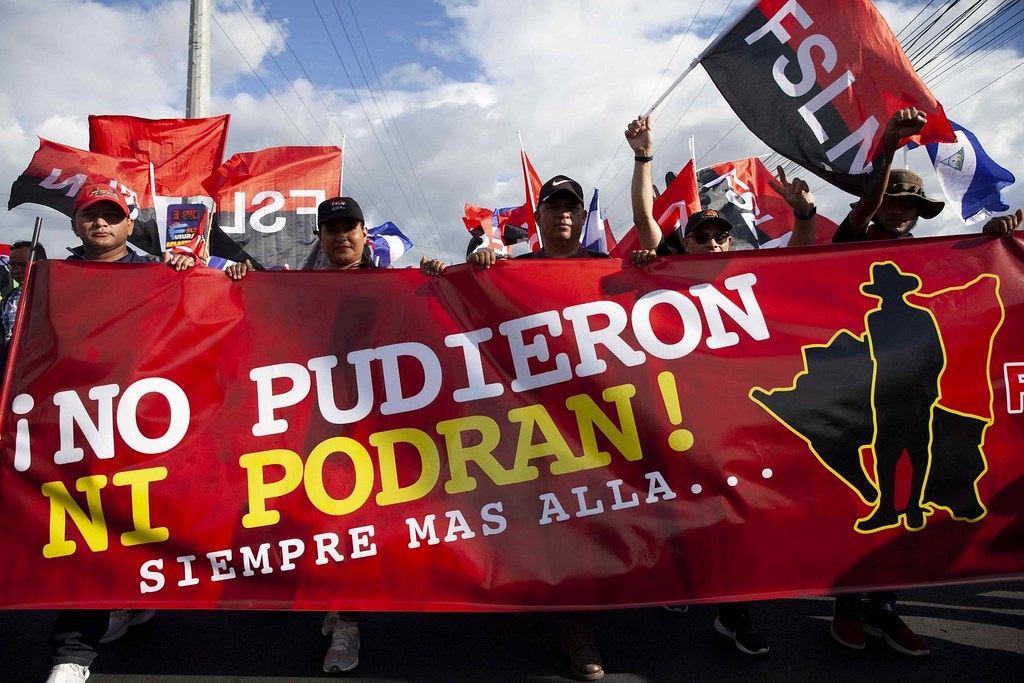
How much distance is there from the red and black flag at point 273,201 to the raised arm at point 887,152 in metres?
4.32

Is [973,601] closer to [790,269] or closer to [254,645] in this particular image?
[790,269]

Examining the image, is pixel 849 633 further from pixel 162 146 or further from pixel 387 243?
pixel 162 146

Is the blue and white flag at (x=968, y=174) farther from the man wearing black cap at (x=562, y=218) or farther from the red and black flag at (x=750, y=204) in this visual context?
the man wearing black cap at (x=562, y=218)

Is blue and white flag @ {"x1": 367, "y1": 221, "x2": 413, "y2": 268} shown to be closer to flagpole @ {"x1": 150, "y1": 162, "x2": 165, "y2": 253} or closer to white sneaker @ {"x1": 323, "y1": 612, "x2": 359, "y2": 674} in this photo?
flagpole @ {"x1": 150, "y1": 162, "x2": 165, "y2": 253}

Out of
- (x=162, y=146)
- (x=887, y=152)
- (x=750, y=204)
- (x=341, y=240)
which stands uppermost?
(x=162, y=146)

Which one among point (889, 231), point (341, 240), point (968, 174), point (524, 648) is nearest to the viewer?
point (524, 648)

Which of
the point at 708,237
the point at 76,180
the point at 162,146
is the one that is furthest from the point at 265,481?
the point at 162,146

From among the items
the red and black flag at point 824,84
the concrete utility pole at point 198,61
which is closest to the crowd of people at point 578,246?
the red and black flag at point 824,84

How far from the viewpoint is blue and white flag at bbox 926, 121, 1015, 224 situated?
5.36 m

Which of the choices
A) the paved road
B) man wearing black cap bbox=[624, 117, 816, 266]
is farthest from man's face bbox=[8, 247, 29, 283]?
man wearing black cap bbox=[624, 117, 816, 266]

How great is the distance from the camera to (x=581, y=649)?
273cm

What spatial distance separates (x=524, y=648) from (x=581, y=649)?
13.9 inches

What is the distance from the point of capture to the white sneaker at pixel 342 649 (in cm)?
276

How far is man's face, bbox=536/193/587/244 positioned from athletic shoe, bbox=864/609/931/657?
7.28 feet
